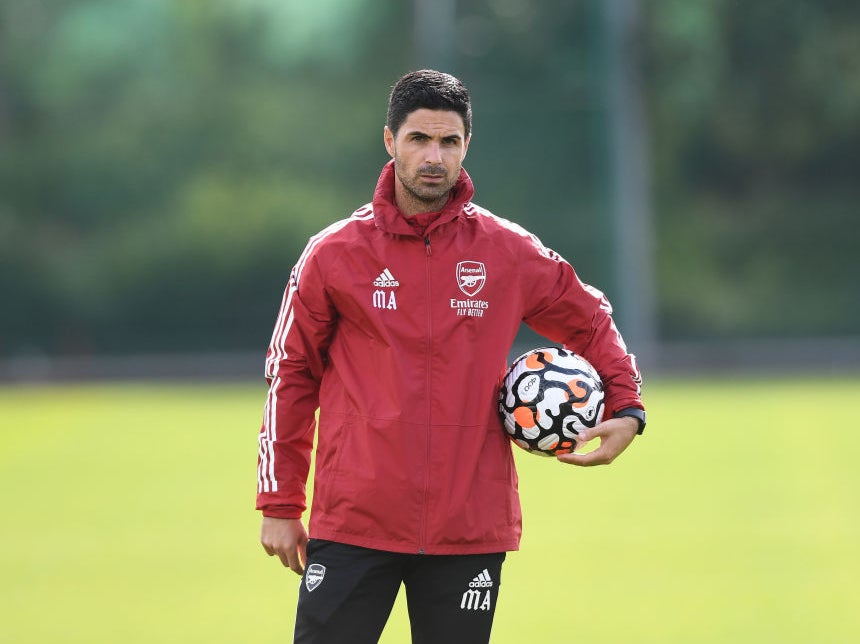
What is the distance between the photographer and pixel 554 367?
364cm

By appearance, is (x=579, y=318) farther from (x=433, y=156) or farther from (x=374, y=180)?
(x=374, y=180)

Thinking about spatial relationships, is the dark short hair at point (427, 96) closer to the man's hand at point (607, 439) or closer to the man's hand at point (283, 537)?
the man's hand at point (607, 439)

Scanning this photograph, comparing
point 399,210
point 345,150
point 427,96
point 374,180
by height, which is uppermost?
point 345,150

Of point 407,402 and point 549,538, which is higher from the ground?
point 407,402

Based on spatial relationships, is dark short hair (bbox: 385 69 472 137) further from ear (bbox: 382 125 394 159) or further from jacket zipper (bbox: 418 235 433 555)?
jacket zipper (bbox: 418 235 433 555)

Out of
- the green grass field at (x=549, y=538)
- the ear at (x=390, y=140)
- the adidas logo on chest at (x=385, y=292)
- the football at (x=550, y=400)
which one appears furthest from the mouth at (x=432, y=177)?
the green grass field at (x=549, y=538)

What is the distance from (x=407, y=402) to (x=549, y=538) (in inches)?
212

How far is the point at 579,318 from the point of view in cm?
367

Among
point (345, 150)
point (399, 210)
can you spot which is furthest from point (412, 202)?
point (345, 150)

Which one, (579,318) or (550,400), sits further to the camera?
(579,318)

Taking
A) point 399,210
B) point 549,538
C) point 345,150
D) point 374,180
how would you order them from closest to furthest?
point 399,210, point 549,538, point 374,180, point 345,150

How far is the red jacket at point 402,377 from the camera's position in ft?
11.0
